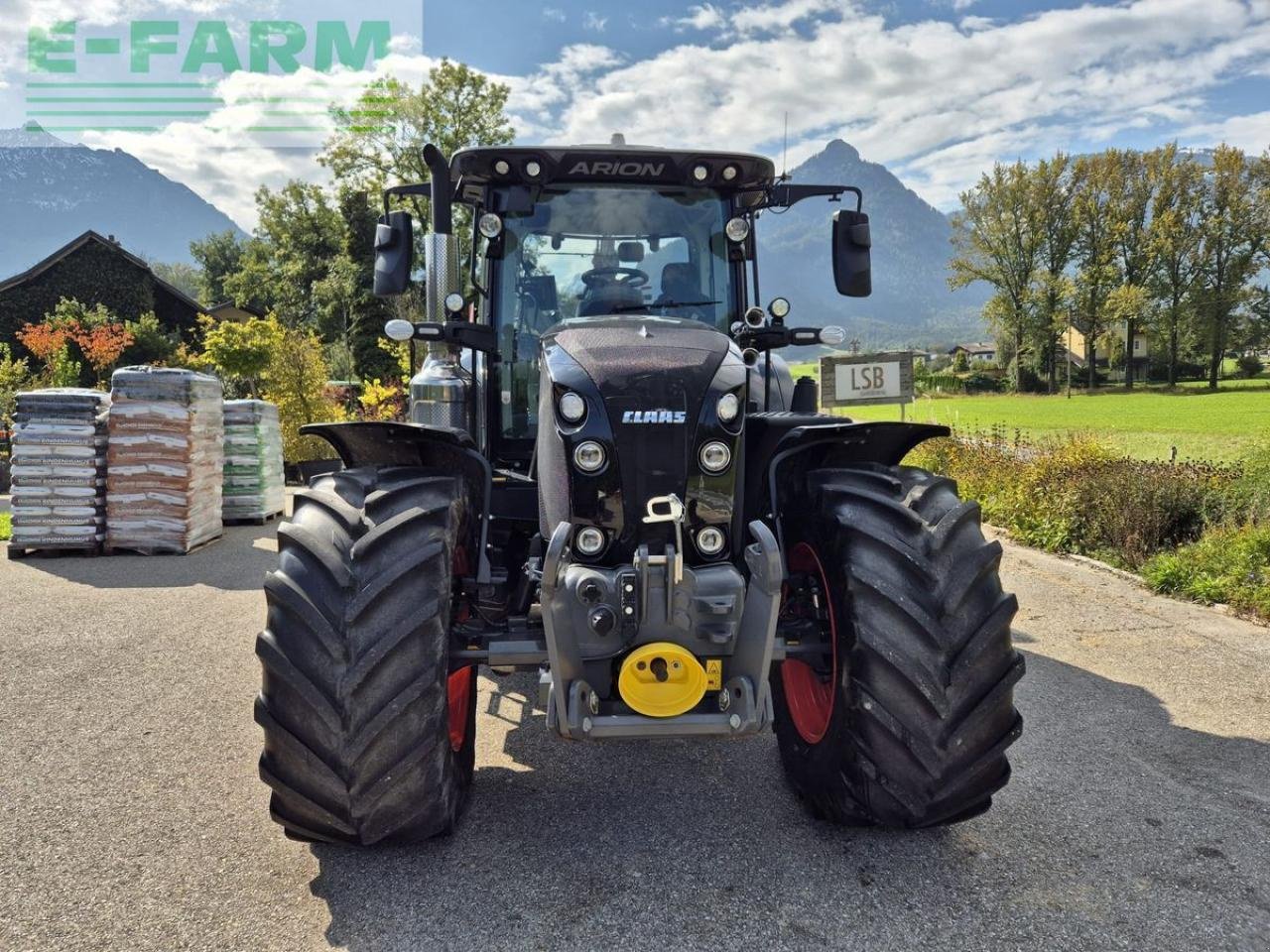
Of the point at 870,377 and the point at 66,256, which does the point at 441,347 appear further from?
the point at 66,256

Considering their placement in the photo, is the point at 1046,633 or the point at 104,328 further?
the point at 104,328

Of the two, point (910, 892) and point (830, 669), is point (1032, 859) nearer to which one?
point (910, 892)

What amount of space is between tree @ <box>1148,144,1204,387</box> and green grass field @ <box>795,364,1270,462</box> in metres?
8.99

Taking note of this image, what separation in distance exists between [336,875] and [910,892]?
1.91 meters

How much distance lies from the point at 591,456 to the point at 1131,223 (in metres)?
63.2

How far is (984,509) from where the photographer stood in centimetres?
1034

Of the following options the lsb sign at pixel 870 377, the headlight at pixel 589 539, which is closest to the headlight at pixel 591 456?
the headlight at pixel 589 539

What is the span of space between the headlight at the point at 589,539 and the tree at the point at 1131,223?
5889 centimetres

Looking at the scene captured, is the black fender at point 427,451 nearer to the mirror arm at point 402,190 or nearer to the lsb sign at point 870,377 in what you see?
the mirror arm at point 402,190

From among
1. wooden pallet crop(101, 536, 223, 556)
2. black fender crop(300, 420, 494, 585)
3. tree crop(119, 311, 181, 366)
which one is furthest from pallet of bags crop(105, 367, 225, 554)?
tree crop(119, 311, 181, 366)

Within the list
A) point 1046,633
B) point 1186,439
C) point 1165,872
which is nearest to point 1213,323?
point 1186,439

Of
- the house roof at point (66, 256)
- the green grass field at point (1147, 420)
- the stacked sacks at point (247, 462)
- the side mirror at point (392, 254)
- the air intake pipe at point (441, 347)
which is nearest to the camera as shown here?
the air intake pipe at point (441, 347)

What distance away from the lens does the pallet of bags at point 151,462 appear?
30.5 ft

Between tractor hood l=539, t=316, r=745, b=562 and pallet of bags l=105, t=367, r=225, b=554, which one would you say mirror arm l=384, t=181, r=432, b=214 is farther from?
pallet of bags l=105, t=367, r=225, b=554
